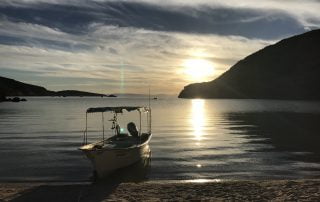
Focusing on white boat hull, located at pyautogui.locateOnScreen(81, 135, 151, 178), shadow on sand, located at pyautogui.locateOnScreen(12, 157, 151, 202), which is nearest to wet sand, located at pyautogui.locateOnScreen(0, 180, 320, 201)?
shadow on sand, located at pyautogui.locateOnScreen(12, 157, 151, 202)

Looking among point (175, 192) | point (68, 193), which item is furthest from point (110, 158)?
point (175, 192)

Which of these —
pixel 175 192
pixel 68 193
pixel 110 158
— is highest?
pixel 110 158

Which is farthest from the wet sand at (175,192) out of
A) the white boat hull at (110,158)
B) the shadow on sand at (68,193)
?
the white boat hull at (110,158)

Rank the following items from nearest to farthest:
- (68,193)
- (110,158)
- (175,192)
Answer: (175,192)
(68,193)
(110,158)

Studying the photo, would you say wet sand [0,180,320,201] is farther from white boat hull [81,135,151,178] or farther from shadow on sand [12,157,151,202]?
white boat hull [81,135,151,178]

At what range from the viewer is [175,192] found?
64.5 ft

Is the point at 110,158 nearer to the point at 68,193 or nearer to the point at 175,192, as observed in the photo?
the point at 68,193

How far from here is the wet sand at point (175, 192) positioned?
60.5 ft

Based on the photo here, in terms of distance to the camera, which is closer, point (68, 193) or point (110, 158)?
point (68, 193)

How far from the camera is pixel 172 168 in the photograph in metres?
29.9

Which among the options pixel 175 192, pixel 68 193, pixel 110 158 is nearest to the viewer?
pixel 175 192

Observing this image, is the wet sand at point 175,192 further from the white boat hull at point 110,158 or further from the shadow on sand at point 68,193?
the white boat hull at point 110,158

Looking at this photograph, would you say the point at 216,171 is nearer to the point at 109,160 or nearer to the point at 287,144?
the point at 109,160

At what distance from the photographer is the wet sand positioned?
18438mm
